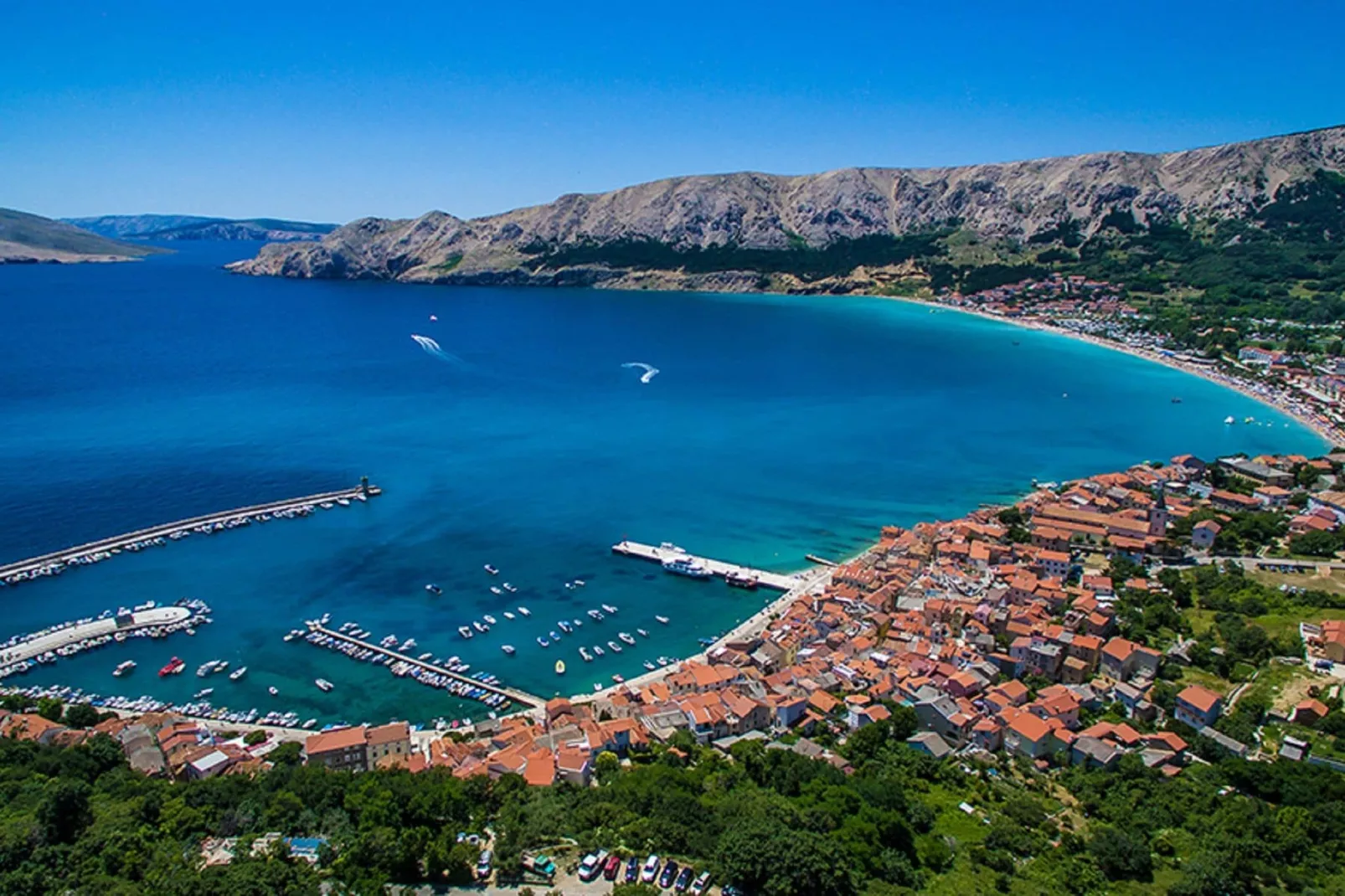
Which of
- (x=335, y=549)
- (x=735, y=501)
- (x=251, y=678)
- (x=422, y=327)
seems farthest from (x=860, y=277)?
(x=251, y=678)

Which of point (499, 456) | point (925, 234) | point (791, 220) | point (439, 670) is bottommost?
point (439, 670)

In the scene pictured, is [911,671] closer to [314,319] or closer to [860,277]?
[314,319]

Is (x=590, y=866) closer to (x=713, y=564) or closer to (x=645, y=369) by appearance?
(x=713, y=564)

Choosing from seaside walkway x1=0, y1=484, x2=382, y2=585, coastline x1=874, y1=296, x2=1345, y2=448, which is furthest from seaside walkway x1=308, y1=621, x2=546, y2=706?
coastline x1=874, y1=296, x2=1345, y2=448

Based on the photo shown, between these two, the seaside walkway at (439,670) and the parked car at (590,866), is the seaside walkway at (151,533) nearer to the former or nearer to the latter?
the seaside walkway at (439,670)

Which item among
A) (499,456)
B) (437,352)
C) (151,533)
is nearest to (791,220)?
(437,352)

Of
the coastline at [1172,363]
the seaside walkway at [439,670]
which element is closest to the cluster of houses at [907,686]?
the seaside walkway at [439,670]

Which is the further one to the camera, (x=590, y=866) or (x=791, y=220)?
(x=791, y=220)
